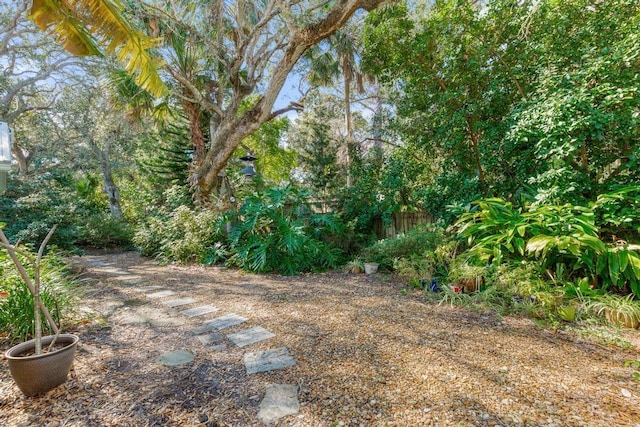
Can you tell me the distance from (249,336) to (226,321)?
49 cm

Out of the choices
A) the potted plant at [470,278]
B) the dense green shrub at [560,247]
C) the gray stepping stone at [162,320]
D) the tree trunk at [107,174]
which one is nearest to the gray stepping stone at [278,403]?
the gray stepping stone at [162,320]

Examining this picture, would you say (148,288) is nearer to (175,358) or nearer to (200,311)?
(200,311)

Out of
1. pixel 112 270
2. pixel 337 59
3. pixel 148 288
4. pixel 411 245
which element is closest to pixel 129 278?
pixel 148 288

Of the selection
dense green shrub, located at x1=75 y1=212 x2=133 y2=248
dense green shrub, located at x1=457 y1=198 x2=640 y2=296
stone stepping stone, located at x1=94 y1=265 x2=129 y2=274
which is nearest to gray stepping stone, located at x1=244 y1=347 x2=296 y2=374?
dense green shrub, located at x1=457 y1=198 x2=640 y2=296

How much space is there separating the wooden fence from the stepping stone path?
158 inches

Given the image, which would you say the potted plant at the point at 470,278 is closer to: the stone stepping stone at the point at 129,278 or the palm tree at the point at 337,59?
the stone stepping stone at the point at 129,278

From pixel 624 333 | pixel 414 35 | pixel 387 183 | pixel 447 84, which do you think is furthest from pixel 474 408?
pixel 414 35

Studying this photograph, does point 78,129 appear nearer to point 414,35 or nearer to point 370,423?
point 414,35

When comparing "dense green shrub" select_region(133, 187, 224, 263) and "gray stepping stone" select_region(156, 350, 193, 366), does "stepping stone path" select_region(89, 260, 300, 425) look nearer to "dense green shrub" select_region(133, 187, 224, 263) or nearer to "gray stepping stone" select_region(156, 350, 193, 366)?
"gray stepping stone" select_region(156, 350, 193, 366)

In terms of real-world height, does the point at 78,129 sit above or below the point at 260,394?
above

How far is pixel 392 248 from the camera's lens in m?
4.58

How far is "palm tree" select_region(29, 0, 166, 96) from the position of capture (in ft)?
9.52

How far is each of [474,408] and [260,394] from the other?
115 cm

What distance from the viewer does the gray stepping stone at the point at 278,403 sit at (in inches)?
58.1
